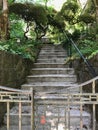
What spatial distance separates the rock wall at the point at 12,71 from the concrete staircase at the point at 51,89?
0.69ft

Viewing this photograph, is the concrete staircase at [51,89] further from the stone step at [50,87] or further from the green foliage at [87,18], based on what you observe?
the green foliage at [87,18]

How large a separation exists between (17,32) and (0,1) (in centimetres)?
241

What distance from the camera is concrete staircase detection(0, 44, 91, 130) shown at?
4.79m

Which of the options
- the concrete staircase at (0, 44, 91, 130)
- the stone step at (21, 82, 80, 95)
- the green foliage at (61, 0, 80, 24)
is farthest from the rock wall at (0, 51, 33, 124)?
the green foliage at (61, 0, 80, 24)

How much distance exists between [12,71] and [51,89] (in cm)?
107

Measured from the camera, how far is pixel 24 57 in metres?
7.50

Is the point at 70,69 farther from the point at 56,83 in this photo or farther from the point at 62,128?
the point at 62,128

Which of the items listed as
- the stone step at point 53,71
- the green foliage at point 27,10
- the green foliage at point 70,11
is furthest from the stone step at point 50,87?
the green foliage at point 70,11

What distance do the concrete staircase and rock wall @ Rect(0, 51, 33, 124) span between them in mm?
209

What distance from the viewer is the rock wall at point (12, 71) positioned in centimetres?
575

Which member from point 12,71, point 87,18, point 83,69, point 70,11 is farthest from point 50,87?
point 70,11

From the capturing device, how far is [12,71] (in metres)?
6.39

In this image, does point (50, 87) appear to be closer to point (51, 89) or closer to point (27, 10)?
point (51, 89)

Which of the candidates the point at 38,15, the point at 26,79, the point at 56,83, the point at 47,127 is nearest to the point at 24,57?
the point at 26,79
